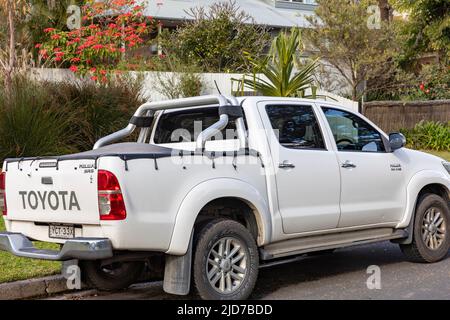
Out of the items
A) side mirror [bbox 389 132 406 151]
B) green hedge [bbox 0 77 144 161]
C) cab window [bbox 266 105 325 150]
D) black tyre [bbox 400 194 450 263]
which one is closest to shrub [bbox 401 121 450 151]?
green hedge [bbox 0 77 144 161]

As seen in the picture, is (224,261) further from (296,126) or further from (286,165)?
(296,126)

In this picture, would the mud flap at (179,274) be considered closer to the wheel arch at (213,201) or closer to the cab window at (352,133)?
the wheel arch at (213,201)

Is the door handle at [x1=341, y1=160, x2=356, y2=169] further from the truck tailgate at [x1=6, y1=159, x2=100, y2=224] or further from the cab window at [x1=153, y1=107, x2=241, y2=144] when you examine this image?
the truck tailgate at [x1=6, y1=159, x2=100, y2=224]

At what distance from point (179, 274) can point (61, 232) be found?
1104 millimetres

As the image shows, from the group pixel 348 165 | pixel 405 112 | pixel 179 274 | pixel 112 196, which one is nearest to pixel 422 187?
pixel 348 165

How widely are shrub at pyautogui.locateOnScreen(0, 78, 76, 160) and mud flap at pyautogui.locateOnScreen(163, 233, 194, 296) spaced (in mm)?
6624

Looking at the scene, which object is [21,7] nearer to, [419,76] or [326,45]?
[326,45]

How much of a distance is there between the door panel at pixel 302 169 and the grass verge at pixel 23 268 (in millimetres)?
2542

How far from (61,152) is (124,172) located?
6.88 metres

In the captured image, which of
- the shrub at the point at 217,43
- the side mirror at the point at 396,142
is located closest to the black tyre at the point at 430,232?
the side mirror at the point at 396,142

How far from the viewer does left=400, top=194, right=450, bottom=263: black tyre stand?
796cm

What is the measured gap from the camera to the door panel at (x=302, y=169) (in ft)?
21.9
